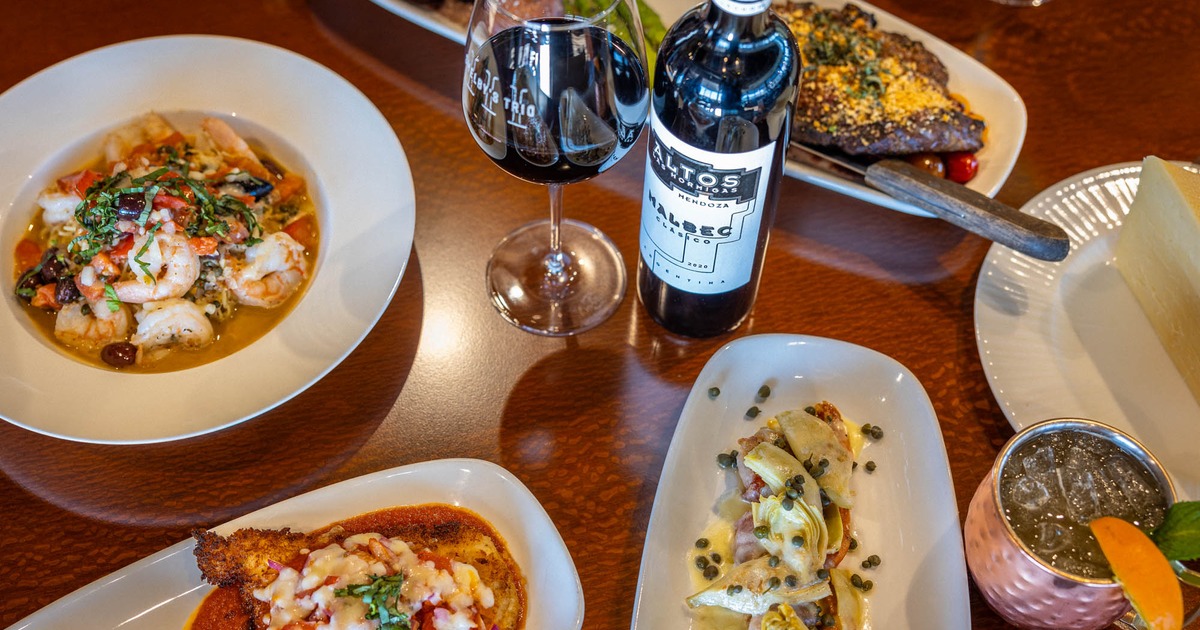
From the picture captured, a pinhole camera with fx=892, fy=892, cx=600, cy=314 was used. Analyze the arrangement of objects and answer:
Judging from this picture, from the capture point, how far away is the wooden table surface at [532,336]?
4.21 ft

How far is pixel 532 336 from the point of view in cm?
148

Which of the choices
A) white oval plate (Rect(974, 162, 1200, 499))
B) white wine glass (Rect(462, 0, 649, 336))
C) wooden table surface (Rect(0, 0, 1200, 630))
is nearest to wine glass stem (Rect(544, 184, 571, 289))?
wooden table surface (Rect(0, 0, 1200, 630))

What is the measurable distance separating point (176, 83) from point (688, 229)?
3.48ft

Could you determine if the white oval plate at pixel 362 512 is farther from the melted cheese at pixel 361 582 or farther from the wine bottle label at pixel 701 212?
the wine bottle label at pixel 701 212

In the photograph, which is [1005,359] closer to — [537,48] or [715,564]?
[715,564]

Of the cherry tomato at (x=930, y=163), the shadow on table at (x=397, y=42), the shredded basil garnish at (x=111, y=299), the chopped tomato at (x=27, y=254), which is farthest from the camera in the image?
the shadow on table at (x=397, y=42)

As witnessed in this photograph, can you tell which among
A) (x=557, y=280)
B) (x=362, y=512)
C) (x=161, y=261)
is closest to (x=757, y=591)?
(x=362, y=512)

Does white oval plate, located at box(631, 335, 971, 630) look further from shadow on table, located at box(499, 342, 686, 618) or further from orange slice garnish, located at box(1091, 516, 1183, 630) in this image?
orange slice garnish, located at box(1091, 516, 1183, 630)

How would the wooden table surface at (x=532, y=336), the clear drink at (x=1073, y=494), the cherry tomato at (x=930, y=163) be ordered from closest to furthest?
the clear drink at (x=1073, y=494) → the wooden table surface at (x=532, y=336) → the cherry tomato at (x=930, y=163)

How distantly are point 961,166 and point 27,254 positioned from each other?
1.63 meters

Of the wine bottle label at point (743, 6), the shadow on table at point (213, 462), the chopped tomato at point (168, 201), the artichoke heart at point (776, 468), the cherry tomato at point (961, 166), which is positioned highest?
the wine bottle label at point (743, 6)

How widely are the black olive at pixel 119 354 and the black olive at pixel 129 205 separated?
0.20 meters

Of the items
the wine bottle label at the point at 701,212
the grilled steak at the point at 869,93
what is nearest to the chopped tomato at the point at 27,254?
the wine bottle label at the point at 701,212

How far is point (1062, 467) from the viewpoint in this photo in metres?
1.11
